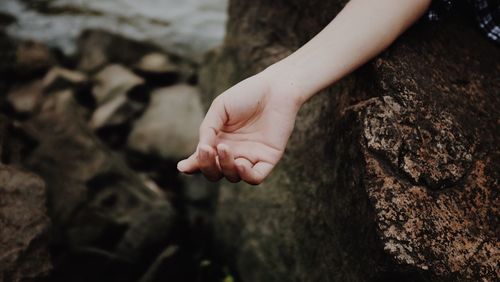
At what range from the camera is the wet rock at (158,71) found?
519 centimetres

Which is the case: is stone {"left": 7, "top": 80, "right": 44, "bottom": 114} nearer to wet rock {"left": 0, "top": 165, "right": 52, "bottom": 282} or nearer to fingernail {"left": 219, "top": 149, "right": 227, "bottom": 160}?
wet rock {"left": 0, "top": 165, "right": 52, "bottom": 282}

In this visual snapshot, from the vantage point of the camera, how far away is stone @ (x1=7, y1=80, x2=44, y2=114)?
176 inches

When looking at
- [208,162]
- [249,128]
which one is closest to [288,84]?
[249,128]

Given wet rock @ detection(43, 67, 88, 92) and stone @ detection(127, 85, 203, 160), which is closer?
stone @ detection(127, 85, 203, 160)

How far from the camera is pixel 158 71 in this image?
523cm

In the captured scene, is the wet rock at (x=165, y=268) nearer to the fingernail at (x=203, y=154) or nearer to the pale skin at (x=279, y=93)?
the pale skin at (x=279, y=93)

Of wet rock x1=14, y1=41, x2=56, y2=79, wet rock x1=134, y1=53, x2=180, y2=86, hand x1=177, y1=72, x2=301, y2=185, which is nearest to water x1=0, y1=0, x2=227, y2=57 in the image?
wet rock x1=14, y1=41, x2=56, y2=79

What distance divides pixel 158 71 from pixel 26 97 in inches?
62.7

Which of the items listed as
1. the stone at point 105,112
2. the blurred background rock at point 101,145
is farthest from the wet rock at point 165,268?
the stone at point 105,112

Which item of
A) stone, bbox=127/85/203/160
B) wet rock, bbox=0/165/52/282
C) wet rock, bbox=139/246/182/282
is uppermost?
wet rock, bbox=0/165/52/282

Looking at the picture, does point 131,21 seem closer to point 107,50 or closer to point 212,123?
point 107,50

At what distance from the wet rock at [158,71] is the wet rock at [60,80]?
2.45ft

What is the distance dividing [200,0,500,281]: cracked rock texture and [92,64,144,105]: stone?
3066 millimetres

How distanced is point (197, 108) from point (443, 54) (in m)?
3.15
